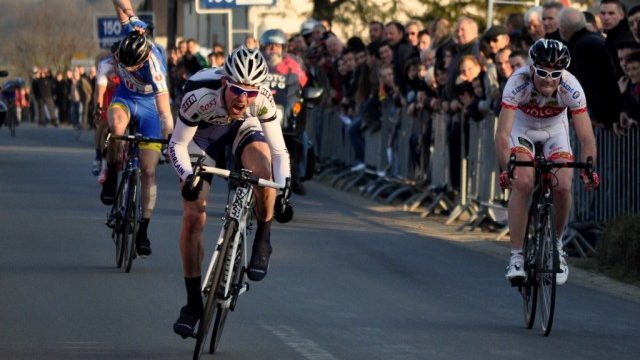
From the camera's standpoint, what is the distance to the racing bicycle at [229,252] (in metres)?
9.47

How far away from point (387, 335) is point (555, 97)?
215 cm

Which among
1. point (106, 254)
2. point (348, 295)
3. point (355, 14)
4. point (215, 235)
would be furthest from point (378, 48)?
point (355, 14)

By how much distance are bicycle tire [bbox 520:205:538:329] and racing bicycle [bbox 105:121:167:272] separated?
3.53 m

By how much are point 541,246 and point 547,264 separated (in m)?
0.14

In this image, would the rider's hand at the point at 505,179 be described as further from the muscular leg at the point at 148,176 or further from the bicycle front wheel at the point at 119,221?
the muscular leg at the point at 148,176

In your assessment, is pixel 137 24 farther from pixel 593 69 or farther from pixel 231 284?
pixel 231 284

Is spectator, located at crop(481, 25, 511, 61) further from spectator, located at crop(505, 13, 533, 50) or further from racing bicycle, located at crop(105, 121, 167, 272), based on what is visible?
racing bicycle, located at crop(105, 121, 167, 272)

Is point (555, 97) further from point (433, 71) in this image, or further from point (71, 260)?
point (433, 71)

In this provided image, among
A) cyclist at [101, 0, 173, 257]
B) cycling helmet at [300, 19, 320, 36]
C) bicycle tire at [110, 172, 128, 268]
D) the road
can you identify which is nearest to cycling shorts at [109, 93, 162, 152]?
cyclist at [101, 0, 173, 257]

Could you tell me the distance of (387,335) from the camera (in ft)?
35.2

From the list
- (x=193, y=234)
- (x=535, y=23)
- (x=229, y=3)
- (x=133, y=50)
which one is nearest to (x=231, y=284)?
(x=193, y=234)

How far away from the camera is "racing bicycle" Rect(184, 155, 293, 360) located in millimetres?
9469

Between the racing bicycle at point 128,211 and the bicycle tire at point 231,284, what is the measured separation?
4164 mm

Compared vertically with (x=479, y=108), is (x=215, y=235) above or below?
below
